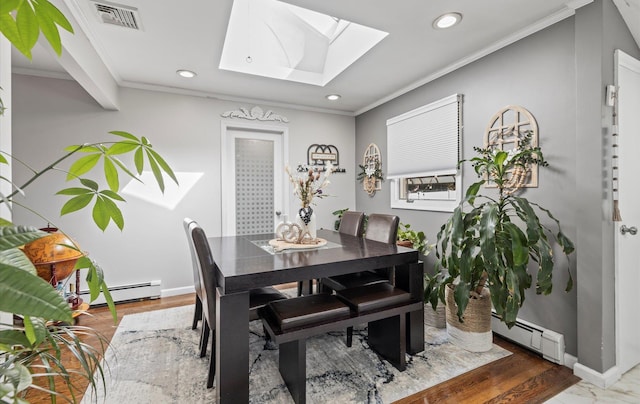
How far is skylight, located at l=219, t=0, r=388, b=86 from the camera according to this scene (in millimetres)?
2723

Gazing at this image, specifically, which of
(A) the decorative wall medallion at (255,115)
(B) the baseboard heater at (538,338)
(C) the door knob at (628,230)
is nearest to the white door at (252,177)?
(A) the decorative wall medallion at (255,115)

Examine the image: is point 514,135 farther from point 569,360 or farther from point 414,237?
point 569,360

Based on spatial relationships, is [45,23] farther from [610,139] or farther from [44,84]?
[44,84]

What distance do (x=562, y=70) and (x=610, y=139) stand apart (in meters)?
0.60

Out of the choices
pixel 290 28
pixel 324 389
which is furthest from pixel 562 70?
pixel 324 389

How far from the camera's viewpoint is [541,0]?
1933 mm

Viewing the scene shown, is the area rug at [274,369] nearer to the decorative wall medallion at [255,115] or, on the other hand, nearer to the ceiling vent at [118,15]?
the ceiling vent at [118,15]

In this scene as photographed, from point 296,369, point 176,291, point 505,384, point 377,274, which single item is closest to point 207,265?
point 296,369

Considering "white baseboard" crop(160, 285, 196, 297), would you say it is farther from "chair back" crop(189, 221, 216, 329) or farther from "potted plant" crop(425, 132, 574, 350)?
"potted plant" crop(425, 132, 574, 350)

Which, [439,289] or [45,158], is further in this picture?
[45,158]

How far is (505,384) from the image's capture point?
6.02 ft

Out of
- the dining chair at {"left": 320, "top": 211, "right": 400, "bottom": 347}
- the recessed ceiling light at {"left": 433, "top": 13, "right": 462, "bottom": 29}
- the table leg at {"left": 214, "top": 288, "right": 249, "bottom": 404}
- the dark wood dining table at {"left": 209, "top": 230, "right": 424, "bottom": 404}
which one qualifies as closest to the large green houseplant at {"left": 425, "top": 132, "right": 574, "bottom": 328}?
the dark wood dining table at {"left": 209, "top": 230, "right": 424, "bottom": 404}

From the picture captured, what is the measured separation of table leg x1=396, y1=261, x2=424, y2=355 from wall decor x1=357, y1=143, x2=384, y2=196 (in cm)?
199

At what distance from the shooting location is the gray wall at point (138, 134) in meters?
2.97
